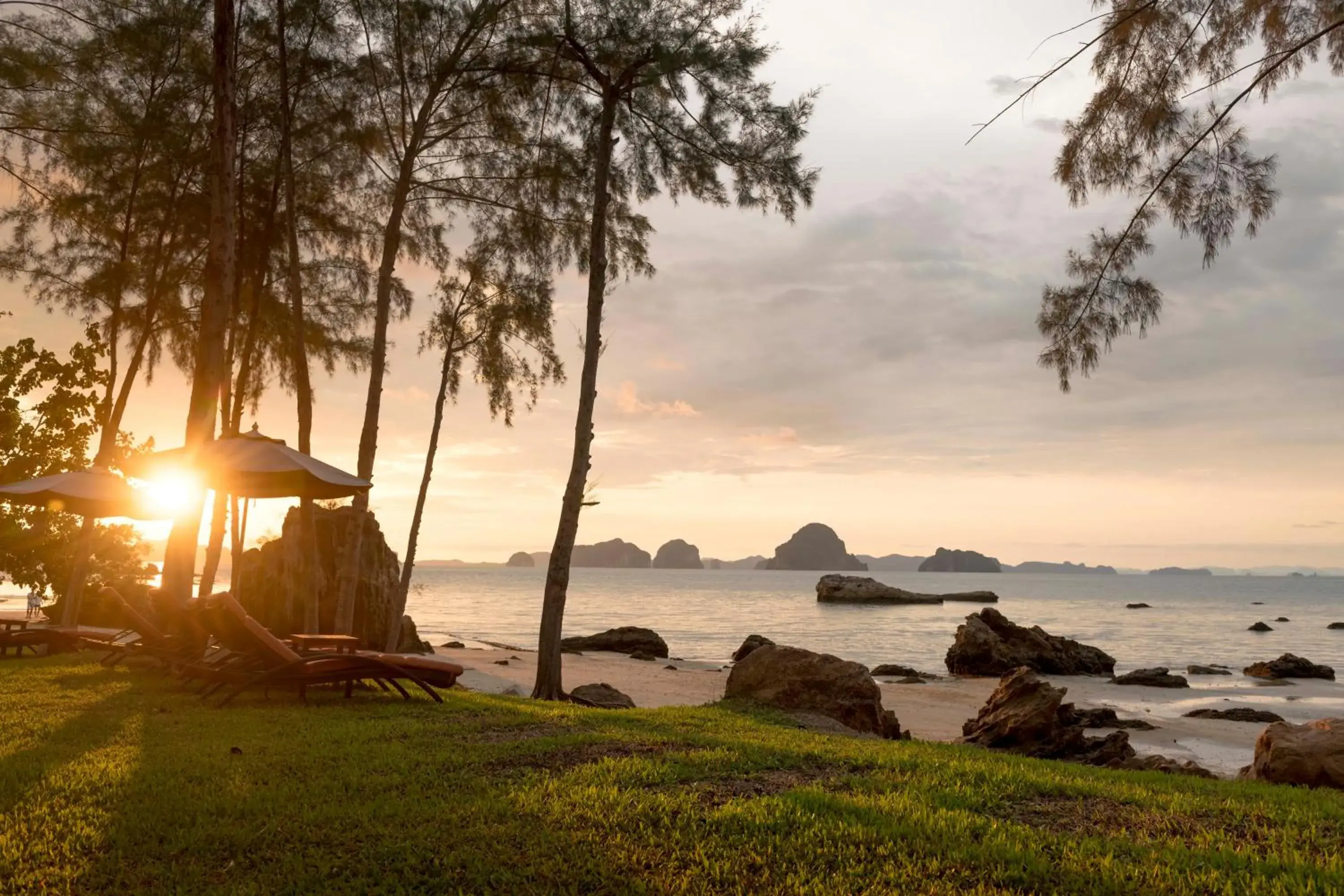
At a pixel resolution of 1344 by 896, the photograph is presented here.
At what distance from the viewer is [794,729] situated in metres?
10.2

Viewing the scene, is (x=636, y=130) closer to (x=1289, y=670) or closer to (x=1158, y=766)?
(x=1158, y=766)

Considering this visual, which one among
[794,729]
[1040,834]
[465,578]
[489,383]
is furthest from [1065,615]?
[465,578]

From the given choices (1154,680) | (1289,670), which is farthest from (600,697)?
(1289,670)

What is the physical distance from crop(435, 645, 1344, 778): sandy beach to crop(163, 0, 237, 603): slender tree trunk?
5.41 metres

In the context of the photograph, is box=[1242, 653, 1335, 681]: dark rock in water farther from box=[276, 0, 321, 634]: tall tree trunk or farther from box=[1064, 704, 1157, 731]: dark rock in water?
box=[276, 0, 321, 634]: tall tree trunk

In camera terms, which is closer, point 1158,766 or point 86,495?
point 1158,766

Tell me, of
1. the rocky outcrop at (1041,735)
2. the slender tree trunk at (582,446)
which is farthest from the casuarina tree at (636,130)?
the rocky outcrop at (1041,735)

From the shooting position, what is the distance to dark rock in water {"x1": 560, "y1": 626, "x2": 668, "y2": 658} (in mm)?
36281

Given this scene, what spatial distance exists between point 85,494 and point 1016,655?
2923 centimetres

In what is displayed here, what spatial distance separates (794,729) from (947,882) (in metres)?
6.12

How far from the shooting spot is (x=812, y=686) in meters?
13.0

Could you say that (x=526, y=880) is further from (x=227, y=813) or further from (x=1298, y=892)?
(x=1298, y=892)

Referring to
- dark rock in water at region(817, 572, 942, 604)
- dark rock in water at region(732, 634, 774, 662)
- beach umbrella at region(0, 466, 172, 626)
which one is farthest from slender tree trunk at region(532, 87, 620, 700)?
dark rock in water at region(817, 572, 942, 604)

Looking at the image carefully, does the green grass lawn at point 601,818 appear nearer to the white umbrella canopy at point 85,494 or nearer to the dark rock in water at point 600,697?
the dark rock in water at point 600,697
